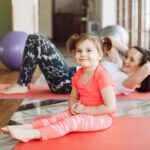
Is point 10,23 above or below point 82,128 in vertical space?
above

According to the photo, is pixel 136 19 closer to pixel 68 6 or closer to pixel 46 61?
pixel 46 61

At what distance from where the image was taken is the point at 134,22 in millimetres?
6875

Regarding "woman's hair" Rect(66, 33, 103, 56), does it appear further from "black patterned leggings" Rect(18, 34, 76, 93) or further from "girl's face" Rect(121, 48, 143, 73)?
"black patterned leggings" Rect(18, 34, 76, 93)

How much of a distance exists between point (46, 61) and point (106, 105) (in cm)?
115

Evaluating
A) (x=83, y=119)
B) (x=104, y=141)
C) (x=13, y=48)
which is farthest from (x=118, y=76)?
(x=13, y=48)

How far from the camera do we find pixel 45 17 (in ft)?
39.6

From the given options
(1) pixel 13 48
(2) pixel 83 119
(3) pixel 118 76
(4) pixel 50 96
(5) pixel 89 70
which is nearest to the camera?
(2) pixel 83 119

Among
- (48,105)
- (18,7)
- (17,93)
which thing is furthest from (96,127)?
(18,7)

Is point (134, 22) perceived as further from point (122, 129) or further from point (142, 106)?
point (122, 129)

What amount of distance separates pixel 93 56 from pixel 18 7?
4.28 m

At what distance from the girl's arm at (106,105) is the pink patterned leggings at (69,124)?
0.03 metres

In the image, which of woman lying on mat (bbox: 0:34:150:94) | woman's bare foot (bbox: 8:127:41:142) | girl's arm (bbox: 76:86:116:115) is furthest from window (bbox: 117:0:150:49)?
woman's bare foot (bbox: 8:127:41:142)

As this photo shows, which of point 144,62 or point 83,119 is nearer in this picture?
point 83,119

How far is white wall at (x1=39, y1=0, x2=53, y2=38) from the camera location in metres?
12.0
